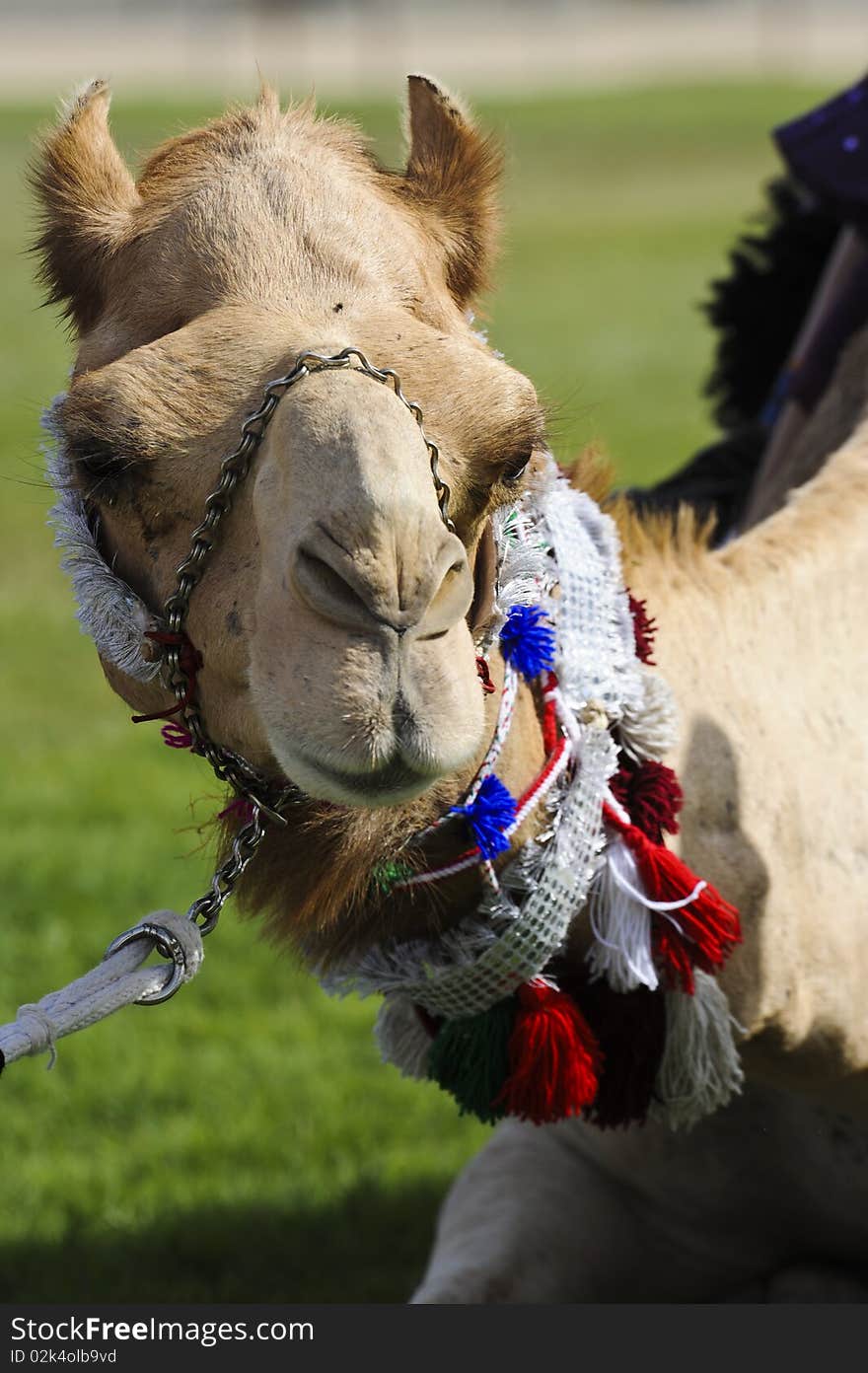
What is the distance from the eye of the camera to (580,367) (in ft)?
47.7

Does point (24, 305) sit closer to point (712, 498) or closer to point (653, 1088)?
point (712, 498)

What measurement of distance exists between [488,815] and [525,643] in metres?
0.22

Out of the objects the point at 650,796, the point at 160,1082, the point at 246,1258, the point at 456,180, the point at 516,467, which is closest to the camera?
the point at 516,467

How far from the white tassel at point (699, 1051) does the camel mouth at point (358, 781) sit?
0.76 meters

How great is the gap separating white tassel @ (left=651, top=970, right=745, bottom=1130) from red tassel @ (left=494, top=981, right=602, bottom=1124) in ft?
0.42

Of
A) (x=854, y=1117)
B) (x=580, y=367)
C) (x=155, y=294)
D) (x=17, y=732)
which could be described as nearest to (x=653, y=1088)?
(x=854, y=1117)

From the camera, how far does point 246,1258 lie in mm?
4070

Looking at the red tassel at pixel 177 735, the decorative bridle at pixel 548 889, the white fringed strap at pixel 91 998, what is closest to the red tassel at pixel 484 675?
the decorative bridle at pixel 548 889

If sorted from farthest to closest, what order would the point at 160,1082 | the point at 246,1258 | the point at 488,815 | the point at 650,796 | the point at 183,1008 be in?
the point at 183,1008 < the point at 160,1082 < the point at 246,1258 < the point at 650,796 < the point at 488,815

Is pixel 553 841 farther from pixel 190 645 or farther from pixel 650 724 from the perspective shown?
pixel 190 645

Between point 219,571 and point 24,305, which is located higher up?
point 219,571

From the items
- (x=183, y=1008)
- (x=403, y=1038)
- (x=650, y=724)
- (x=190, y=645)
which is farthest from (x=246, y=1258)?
(x=190, y=645)

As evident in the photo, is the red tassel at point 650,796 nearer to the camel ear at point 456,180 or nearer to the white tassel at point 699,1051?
the white tassel at point 699,1051

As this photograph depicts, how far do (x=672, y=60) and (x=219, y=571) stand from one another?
44.1 metres
